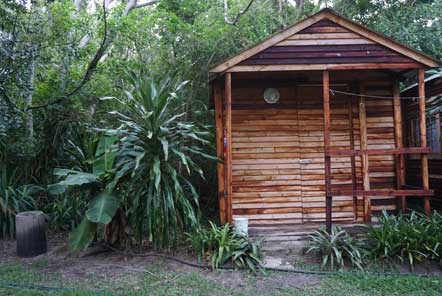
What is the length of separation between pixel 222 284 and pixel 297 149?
3.06 m

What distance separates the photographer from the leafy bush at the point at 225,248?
4.94 meters

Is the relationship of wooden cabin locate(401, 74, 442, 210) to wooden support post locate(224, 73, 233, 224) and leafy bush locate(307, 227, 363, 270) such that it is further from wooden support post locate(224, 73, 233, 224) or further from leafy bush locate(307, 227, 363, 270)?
wooden support post locate(224, 73, 233, 224)

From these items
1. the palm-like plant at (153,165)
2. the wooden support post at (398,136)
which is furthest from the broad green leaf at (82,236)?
the wooden support post at (398,136)

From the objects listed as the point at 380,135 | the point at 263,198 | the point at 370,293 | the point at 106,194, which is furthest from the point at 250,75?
the point at 370,293

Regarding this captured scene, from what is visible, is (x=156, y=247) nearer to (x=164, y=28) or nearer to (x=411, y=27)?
(x=164, y=28)

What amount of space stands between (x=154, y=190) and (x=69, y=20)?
4.86m

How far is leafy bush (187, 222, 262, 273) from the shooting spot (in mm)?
4938

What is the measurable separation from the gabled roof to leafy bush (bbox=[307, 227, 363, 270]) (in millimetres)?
2809

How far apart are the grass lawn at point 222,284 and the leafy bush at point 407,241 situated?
37 cm

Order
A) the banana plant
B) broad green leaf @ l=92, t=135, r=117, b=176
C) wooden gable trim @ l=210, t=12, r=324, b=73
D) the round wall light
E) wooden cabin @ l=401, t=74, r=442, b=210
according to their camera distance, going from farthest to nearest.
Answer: wooden cabin @ l=401, t=74, r=442, b=210 → the round wall light → wooden gable trim @ l=210, t=12, r=324, b=73 → broad green leaf @ l=92, t=135, r=117, b=176 → the banana plant

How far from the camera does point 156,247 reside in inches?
214

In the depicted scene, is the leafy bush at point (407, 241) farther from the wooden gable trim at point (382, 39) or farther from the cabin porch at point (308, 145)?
the wooden gable trim at point (382, 39)

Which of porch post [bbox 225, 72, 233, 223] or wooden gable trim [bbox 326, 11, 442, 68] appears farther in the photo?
wooden gable trim [bbox 326, 11, 442, 68]

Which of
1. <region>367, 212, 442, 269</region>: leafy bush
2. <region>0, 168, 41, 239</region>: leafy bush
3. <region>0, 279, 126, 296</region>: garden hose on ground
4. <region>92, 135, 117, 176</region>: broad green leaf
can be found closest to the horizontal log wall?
<region>367, 212, 442, 269</region>: leafy bush
